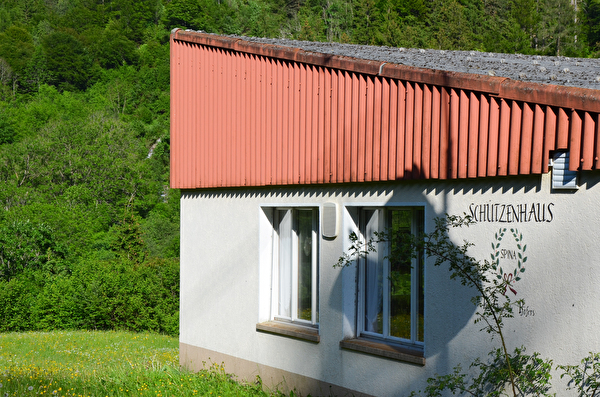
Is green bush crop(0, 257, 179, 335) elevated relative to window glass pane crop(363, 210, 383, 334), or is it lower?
lower

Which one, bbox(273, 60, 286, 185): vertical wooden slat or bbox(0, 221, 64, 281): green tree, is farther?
bbox(0, 221, 64, 281): green tree

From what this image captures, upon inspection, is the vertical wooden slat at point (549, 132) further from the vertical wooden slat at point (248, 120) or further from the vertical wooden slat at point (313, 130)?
the vertical wooden slat at point (248, 120)

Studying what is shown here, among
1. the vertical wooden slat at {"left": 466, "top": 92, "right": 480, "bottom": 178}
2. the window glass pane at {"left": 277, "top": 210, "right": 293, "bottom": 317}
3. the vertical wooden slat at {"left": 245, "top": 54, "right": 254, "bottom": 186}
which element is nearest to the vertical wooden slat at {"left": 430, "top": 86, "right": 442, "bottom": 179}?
the vertical wooden slat at {"left": 466, "top": 92, "right": 480, "bottom": 178}

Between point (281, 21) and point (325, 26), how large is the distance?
12324 mm

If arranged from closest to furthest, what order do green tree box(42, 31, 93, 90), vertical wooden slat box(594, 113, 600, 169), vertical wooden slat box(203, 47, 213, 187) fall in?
vertical wooden slat box(594, 113, 600, 169) → vertical wooden slat box(203, 47, 213, 187) → green tree box(42, 31, 93, 90)

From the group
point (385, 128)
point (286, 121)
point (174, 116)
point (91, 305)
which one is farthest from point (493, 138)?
point (91, 305)

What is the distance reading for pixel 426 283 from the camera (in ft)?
21.1

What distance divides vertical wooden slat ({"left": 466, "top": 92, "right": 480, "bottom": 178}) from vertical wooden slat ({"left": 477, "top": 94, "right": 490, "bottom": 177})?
5 centimetres

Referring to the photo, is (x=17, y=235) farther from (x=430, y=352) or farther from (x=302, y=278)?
(x=430, y=352)

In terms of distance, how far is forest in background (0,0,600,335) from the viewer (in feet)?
93.2

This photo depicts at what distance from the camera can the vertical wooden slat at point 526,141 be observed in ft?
17.8

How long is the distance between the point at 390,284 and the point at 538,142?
252 centimetres

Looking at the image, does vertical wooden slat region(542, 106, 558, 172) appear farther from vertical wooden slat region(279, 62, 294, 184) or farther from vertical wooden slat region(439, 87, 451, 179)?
vertical wooden slat region(279, 62, 294, 184)

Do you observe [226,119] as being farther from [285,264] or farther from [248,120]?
[285,264]
